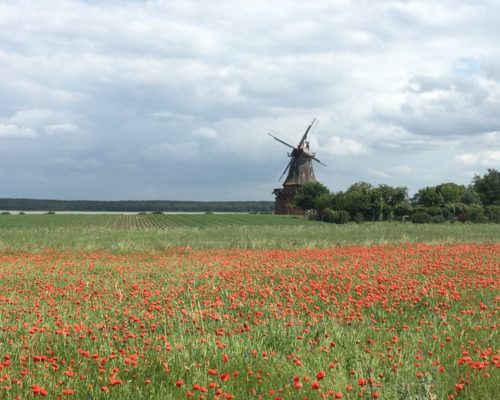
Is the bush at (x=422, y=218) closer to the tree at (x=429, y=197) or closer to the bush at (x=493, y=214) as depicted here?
the bush at (x=493, y=214)

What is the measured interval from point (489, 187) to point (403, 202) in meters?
32.1

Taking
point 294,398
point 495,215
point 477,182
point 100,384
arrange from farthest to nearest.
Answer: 1. point 477,182
2. point 495,215
3. point 100,384
4. point 294,398

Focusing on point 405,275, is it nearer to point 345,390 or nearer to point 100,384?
point 345,390

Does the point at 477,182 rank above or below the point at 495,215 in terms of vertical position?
above

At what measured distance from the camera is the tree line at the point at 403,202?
276ft

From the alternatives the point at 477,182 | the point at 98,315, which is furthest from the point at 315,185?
the point at 98,315

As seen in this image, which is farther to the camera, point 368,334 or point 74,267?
point 74,267

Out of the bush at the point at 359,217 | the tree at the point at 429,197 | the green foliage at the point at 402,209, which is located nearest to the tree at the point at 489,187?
the tree at the point at 429,197

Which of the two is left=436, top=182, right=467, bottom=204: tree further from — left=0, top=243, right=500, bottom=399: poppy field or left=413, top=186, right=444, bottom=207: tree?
left=0, top=243, right=500, bottom=399: poppy field

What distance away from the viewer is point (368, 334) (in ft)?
24.8

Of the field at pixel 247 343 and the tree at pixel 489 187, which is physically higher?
the tree at pixel 489 187

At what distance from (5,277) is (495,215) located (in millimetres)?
76824

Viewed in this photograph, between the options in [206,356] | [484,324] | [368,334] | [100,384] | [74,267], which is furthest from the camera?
[74,267]

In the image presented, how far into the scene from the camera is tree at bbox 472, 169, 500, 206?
113 m
